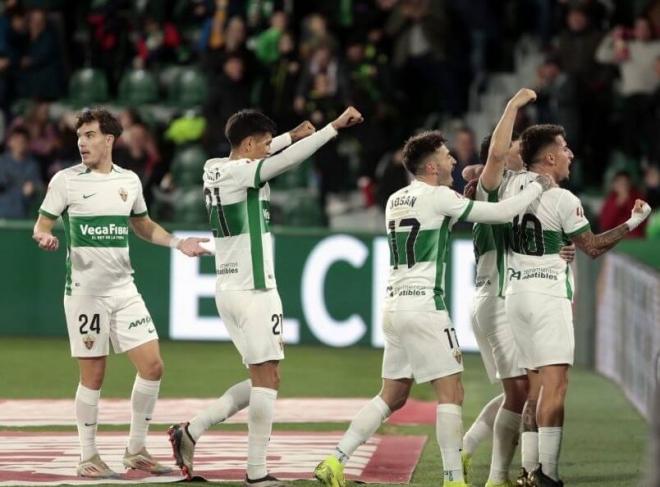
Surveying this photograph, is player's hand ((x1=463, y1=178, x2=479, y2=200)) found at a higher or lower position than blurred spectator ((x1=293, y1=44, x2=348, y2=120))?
lower

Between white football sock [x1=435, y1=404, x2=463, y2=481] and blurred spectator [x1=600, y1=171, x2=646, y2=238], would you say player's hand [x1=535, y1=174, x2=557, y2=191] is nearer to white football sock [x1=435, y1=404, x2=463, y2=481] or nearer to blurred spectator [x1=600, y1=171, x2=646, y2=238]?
white football sock [x1=435, y1=404, x2=463, y2=481]

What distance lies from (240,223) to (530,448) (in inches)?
78.9

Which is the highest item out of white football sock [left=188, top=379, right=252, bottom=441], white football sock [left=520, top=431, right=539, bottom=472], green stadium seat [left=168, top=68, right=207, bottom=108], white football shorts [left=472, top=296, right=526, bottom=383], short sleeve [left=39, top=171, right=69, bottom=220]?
green stadium seat [left=168, top=68, right=207, bottom=108]

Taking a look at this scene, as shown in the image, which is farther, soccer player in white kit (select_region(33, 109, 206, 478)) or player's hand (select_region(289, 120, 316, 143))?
player's hand (select_region(289, 120, 316, 143))

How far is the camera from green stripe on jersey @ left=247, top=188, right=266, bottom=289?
902 cm

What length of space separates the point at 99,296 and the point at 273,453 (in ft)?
5.41

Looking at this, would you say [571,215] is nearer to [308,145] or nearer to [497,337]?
[497,337]

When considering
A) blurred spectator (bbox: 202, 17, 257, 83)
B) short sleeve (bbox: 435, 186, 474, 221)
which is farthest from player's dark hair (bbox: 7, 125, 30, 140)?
short sleeve (bbox: 435, 186, 474, 221)

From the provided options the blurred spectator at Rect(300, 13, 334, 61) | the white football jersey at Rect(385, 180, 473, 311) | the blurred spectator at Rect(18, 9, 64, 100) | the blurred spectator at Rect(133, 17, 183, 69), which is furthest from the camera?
the blurred spectator at Rect(133, 17, 183, 69)

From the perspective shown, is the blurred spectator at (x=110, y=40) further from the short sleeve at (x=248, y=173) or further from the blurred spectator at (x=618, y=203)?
the short sleeve at (x=248, y=173)

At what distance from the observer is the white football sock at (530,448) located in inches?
350

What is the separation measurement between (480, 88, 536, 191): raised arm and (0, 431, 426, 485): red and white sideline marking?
183 cm

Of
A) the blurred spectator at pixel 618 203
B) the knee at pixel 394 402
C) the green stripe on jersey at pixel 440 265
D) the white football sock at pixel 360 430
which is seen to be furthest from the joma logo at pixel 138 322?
the blurred spectator at pixel 618 203

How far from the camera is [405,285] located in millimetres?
8672
